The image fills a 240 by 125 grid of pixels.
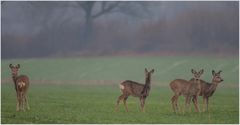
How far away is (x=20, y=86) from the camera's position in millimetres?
16781

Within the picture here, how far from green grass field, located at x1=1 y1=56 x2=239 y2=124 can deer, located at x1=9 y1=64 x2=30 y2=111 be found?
0.74ft

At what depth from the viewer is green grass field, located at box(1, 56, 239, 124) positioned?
1603cm

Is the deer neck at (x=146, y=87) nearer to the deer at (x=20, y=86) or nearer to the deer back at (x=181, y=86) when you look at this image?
the deer back at (x=181, y=86)

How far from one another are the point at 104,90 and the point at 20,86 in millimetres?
3792

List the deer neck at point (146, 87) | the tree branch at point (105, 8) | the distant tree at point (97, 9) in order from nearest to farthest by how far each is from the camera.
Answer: the deer neck at point (146, 87) < the tree branch at point (105, 8) < the distant tree at point (97, 9)

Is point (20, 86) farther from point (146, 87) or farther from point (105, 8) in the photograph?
point (105, 8)

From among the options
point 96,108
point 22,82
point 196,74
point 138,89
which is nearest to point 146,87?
point 138,89

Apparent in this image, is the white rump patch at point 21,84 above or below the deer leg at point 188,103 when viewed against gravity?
above

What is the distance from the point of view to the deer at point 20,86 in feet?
54.6

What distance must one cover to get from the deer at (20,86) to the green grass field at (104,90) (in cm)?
22

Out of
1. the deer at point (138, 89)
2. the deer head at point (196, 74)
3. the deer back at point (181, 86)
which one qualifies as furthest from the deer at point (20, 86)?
the deer head at point (196, 74)

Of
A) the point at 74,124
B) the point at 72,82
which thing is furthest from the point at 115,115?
the point at 72,82

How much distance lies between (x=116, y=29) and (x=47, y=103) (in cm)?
376

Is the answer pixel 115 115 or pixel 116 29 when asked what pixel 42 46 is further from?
pixel 115 115
